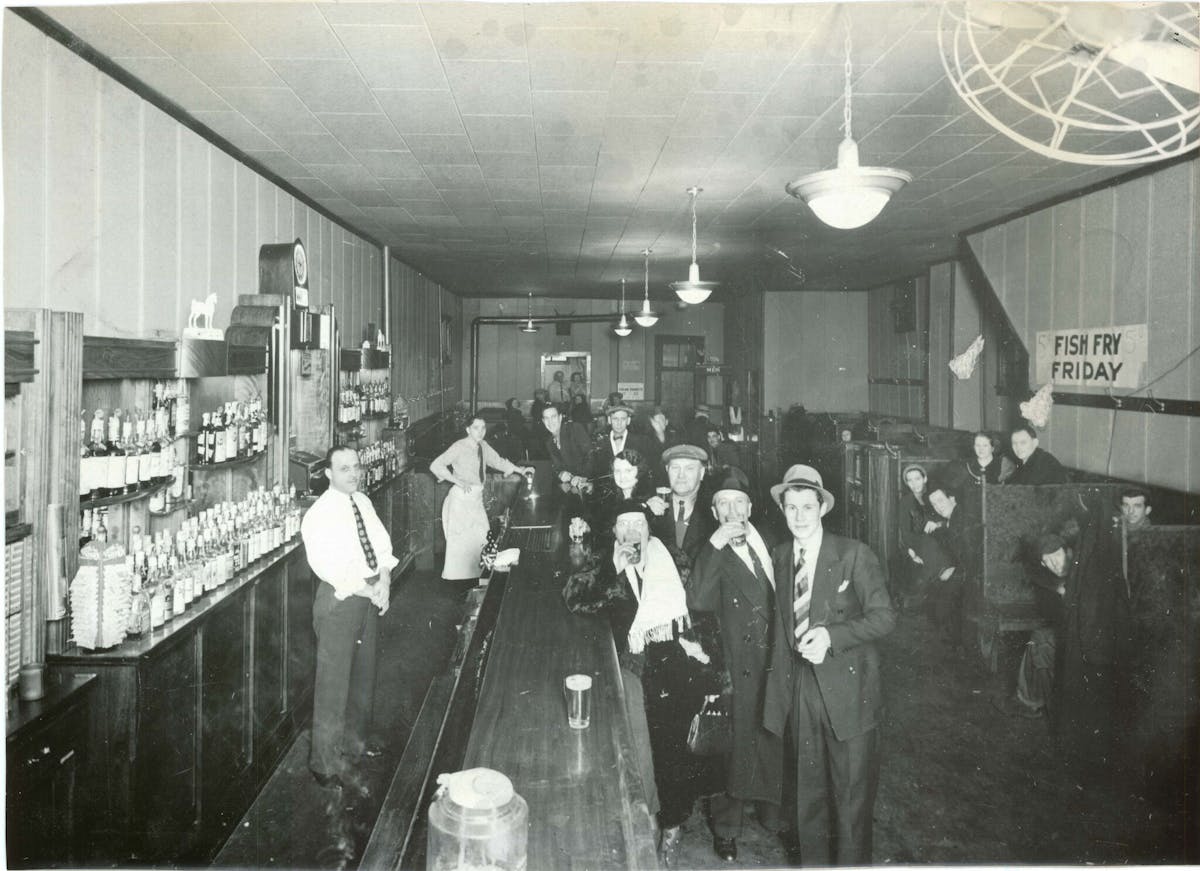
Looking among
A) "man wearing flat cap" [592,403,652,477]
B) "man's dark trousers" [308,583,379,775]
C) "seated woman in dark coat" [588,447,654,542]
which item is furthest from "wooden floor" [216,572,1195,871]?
"man wearing flat cap" [592,403,652,477]

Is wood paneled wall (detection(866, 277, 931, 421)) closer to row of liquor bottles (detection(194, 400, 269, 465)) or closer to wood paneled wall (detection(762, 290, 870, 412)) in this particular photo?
wood paneled wall (detection(762, 290, 870, 412))

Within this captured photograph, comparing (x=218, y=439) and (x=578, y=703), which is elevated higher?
(x=218, y=439)

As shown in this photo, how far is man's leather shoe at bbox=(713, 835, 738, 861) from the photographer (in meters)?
2.88

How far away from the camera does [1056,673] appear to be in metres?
3.87

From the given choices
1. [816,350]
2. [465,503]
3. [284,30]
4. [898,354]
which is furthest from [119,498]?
[816,350]

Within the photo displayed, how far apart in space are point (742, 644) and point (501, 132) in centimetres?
295

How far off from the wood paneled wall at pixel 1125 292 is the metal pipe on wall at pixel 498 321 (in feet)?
29.2

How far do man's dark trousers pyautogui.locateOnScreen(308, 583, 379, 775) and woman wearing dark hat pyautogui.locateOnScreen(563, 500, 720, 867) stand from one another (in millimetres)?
1345

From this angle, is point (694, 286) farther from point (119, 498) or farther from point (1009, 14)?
point (119, 498)

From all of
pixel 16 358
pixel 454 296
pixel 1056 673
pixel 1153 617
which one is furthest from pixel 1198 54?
pixel 454 296

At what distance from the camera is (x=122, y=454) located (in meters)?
3.02

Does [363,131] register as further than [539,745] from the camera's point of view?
Yes

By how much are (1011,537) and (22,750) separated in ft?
15.4

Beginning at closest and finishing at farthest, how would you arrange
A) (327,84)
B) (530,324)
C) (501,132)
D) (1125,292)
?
(327,84)
(501,132)
(1125,292)
(530,324)
